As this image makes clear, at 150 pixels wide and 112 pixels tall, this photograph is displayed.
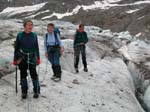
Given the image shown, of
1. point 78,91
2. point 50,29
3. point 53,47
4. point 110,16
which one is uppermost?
point 50,29

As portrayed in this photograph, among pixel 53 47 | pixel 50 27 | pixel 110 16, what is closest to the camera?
pixel 50 27

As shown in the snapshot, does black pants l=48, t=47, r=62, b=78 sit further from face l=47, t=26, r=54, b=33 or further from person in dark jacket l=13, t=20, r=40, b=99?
person in dark jacket l=13, t=20, r=40, b=99

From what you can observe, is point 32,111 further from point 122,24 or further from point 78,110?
point 122,24

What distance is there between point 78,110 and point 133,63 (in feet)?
36.5

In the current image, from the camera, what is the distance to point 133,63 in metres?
20.5

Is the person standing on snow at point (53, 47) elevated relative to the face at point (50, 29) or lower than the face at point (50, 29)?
lower

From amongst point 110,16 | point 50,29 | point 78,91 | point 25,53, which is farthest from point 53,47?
point 110,16

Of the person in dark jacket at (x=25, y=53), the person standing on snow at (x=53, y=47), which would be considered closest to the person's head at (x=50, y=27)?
the person standing on snow at (x=53, y=47)

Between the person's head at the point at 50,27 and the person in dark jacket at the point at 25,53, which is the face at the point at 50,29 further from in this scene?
the person in dark jacket at the point at 25,53

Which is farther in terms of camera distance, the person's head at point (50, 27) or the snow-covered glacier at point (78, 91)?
the person's head at point (50, 27)

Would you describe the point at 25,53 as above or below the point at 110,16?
above

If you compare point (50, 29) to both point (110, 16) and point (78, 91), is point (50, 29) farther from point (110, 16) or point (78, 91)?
point (110, 16)

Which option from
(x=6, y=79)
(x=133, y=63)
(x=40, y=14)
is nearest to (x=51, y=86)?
(x=6, y=79)

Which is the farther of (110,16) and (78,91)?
(110,16)
